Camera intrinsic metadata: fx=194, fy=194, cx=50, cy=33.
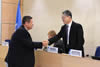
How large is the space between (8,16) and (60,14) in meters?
1.88

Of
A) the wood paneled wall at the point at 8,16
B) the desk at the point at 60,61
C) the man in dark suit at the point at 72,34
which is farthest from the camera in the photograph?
the wood paneled wall at the point at 8,16

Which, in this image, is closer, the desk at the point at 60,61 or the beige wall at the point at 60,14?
the desk at the point at 60,61

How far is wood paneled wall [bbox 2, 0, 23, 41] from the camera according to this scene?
241 inches

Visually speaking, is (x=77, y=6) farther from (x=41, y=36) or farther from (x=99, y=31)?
(x=41, y=36)

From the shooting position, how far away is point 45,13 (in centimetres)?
566

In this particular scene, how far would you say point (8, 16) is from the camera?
6.19m

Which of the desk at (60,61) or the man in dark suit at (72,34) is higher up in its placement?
the man in dark suit at (72,34)

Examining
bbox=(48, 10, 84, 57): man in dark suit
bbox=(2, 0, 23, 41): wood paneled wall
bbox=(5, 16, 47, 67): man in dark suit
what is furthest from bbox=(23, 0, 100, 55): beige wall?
bbox=(5, 16, 47, 67): man in dark suit

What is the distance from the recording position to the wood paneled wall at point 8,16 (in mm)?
6109

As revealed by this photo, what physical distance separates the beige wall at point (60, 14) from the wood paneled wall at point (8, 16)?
362 mm

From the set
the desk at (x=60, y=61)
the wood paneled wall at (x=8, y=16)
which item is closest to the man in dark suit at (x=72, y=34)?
the desk at (x=60, y=61)

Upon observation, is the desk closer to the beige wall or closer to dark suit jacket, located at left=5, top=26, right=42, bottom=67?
dark suit jacket, located at left=5, top=26, right=42, bottom=67

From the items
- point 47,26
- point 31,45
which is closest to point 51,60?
point 31,45

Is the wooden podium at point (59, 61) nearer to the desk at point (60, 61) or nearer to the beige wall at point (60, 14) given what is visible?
the desk at point (60, 61)
